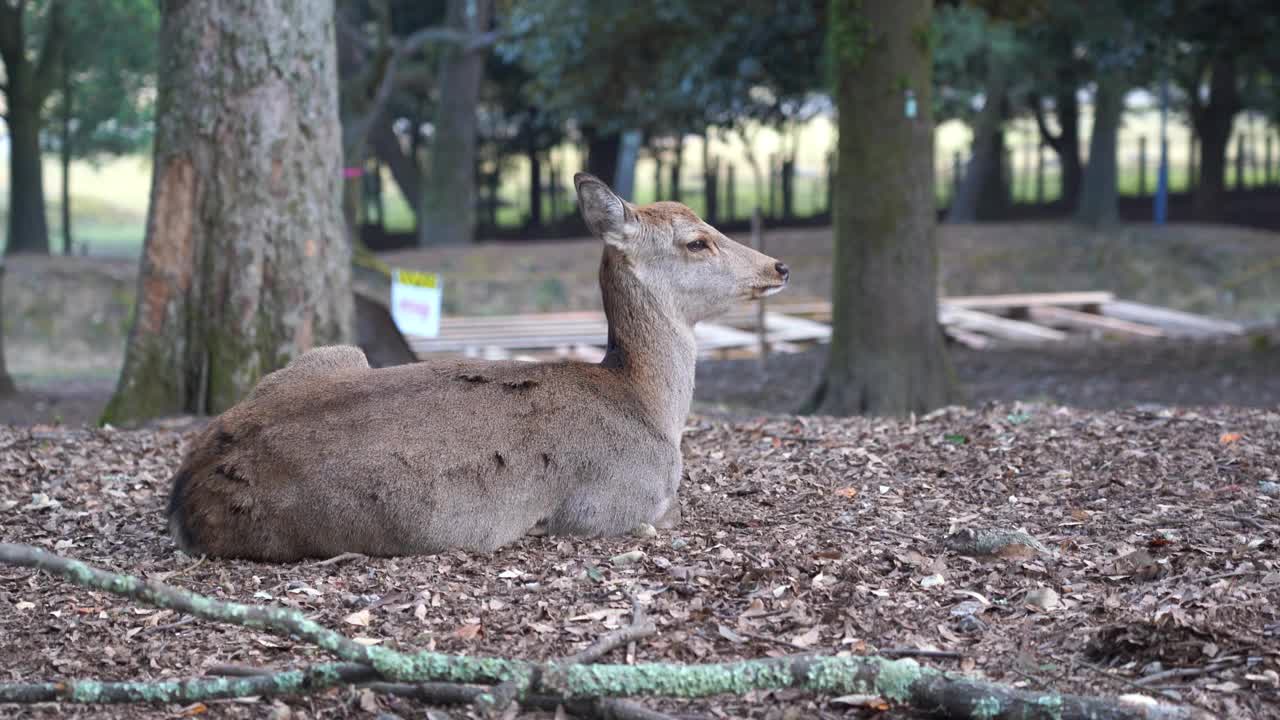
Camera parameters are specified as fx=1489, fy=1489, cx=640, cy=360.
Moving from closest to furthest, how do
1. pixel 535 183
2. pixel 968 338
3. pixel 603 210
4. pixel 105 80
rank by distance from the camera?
pixel 603 210, pixel 968 338, pixel 105 80, pixel 535 183

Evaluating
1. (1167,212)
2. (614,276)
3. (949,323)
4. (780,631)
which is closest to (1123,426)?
(614,276)

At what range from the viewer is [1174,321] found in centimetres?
1975

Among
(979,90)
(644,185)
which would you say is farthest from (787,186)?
(644,185)

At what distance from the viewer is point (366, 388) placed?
227 inches

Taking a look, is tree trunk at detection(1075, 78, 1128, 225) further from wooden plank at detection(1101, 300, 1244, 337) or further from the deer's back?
the deer's back

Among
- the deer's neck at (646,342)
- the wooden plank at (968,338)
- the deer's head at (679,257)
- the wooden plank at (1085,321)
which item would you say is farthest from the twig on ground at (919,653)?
the wooden plank at (1085,321)

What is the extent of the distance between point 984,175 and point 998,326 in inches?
452

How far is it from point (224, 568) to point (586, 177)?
6.87 feet

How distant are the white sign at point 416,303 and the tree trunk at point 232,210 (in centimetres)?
210

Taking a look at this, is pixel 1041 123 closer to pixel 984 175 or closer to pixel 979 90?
pixel 984 175

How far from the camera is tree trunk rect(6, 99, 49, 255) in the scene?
→ 81.0ft

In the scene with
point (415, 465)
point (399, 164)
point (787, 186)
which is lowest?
point (415, 465)

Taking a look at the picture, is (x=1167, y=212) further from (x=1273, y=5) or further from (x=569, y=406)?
(x=569, y=406)

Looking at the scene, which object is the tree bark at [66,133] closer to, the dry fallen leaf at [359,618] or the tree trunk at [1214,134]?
the tree trunk at [1214,134]
